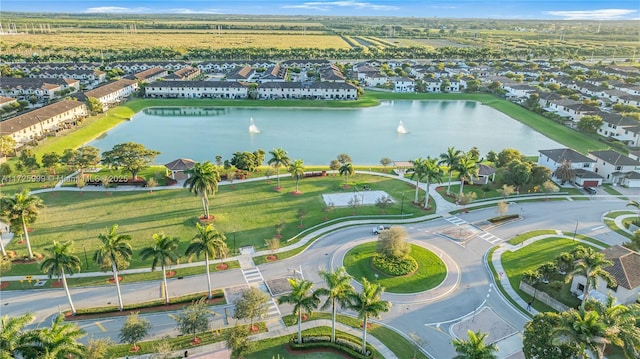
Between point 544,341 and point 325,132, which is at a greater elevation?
point 544,341

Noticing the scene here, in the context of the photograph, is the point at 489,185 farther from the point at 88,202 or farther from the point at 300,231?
the point at 88,202

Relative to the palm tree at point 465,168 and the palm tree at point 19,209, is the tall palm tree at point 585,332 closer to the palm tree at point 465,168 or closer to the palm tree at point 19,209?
the palm tree at point 465,168

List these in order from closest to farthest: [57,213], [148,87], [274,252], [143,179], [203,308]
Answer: [203,308], [274,252], [57,213], [143,179], [148,87]

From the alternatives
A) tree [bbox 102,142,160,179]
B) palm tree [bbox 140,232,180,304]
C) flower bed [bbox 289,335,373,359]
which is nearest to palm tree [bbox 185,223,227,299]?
palm tree [bbox 140,232,180,304]

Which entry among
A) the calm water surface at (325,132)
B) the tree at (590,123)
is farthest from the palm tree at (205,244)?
the tree at (590,123)

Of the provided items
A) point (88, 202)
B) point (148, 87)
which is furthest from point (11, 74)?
point (88, 202)

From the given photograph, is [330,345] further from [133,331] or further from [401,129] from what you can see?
[401,129]

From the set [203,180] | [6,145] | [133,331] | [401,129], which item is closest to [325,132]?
[401,129]

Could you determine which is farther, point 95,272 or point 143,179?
point 143,179
